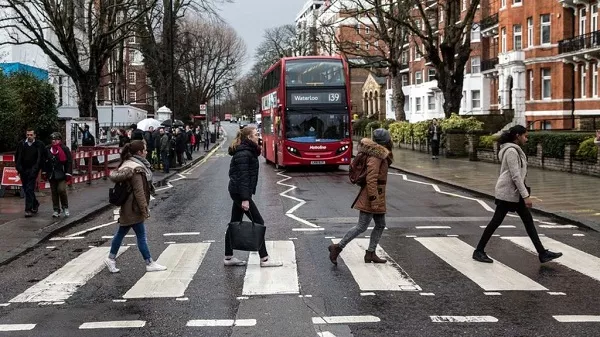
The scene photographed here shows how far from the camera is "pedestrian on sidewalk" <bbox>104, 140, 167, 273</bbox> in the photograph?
8.54 metres

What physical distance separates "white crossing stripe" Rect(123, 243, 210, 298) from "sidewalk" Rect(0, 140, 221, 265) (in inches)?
91.4

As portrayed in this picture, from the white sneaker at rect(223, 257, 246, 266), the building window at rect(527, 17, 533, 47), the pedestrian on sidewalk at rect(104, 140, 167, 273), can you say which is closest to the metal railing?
the building window at rect(527, 17, 533, 47)

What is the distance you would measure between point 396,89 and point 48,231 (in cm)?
3817

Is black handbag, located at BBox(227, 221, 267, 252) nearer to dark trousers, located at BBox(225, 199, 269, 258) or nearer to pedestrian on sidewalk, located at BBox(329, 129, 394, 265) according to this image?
dark trousers, located at BBox(225, 199, 269, 258)

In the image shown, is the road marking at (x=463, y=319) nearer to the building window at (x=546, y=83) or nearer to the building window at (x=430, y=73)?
the building window at (x=546, y=83)

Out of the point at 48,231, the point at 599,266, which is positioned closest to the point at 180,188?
the point at 48,231

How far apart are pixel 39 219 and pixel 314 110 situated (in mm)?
14475

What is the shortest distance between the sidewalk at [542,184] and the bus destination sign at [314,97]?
4.00 meters

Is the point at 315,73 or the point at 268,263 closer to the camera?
the point at 268,263

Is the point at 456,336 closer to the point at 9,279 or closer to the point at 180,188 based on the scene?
the point at 9,279

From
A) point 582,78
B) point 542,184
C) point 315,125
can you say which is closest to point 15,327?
point 542,184

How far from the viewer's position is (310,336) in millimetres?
5773

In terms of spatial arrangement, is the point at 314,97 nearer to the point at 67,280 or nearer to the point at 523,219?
the point at 523,219

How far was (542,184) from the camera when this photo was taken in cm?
1972
